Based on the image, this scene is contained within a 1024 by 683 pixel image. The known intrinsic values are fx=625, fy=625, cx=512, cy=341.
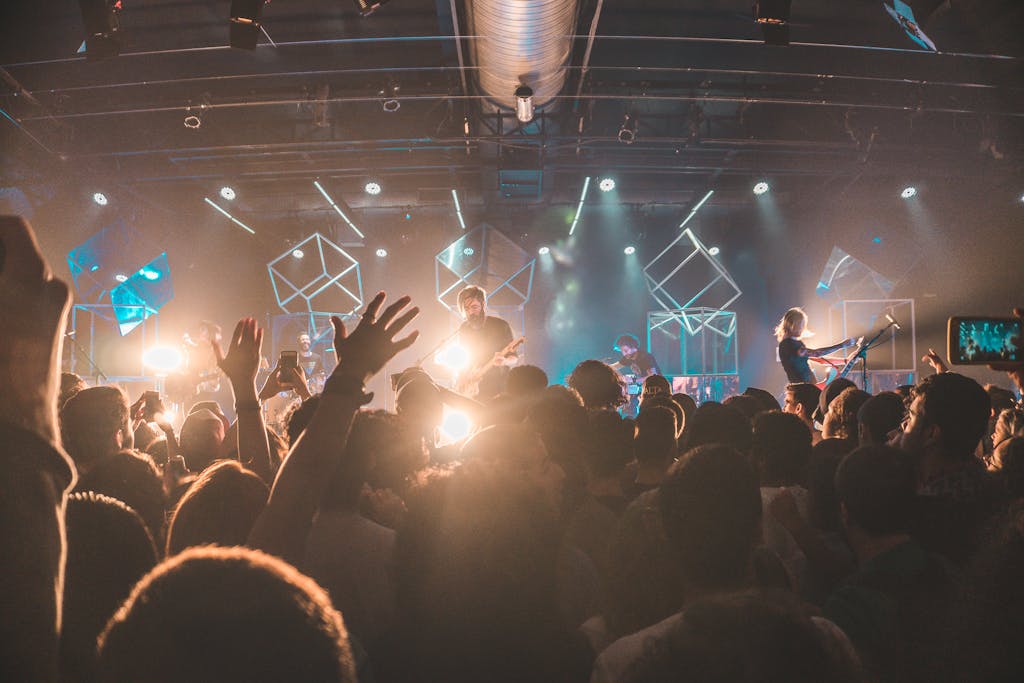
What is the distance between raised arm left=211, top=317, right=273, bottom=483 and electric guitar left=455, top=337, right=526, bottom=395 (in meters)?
3.14

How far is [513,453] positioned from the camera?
1.57m

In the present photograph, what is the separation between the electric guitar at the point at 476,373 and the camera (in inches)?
202

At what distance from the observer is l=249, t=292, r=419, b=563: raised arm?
3.97 feet

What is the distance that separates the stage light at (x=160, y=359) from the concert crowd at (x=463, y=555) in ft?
38.6

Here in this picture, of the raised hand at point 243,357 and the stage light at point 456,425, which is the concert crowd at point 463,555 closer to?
the raised hand at point 243,357

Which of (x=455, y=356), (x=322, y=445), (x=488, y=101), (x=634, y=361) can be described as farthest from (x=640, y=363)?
(x=322, y=445)

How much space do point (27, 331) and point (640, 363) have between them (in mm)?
11394

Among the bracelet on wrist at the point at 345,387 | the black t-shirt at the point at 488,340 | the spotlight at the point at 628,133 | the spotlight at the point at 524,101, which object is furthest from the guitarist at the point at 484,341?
the spotlight at the point at 628,133

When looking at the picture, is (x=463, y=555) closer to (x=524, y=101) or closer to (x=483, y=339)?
(x=483, y=339)

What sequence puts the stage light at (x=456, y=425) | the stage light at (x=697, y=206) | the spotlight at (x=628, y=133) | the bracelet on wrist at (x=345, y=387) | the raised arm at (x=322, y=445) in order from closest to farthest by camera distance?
the raised arm at (x=322, y=445) → the bracelet on wrist at (x=345, y=387) → the stage light at (x=456, y=425) → the spotlight at (x=628, y=133) → the stage light at (x=697, y=206)

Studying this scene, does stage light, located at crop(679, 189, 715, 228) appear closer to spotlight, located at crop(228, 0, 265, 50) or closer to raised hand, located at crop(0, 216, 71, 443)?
spotlight, located at crop(228, 0, 265, 50)

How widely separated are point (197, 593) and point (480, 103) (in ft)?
28.5

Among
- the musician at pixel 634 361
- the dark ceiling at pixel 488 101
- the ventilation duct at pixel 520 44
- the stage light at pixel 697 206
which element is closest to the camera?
the ventilation duct at pixel 520 44

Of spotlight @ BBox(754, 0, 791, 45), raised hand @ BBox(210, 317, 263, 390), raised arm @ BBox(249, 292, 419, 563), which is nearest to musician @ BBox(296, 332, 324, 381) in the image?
spotlight @ BBox(754, 0, 791, 45)
